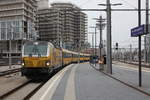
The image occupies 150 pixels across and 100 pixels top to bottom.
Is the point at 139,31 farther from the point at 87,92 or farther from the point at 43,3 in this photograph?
the point at 43,3

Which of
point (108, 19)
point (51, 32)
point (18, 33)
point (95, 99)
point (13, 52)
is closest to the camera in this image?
point (95, 99)

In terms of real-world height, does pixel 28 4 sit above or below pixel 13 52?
above

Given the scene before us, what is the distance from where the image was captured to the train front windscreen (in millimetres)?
22828

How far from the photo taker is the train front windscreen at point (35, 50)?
899 inches

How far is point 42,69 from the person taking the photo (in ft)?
72.9

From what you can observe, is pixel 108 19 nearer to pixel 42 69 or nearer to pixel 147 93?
pixel 42 69

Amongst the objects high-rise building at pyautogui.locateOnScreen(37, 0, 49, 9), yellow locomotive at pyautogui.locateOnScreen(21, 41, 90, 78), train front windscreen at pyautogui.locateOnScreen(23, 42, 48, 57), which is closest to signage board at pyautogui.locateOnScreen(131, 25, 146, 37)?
yellow locomotive at pyautogui.locateOnScreen(21, 41, 90, 78)

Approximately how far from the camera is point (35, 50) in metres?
23.1

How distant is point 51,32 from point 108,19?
159 ft

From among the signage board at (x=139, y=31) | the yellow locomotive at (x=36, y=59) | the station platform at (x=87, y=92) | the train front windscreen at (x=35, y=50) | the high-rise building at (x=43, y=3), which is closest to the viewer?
the station platform at (x=87, y=92)

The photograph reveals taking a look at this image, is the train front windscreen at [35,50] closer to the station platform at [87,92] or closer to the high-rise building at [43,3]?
the station platform at [87,92]

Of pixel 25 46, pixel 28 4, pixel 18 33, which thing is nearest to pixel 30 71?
pixel 25 46

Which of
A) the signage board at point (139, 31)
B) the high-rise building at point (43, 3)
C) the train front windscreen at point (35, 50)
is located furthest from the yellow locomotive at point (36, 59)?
the high-rise building at point (43, 3)

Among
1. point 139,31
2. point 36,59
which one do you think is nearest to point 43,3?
point 36,59
